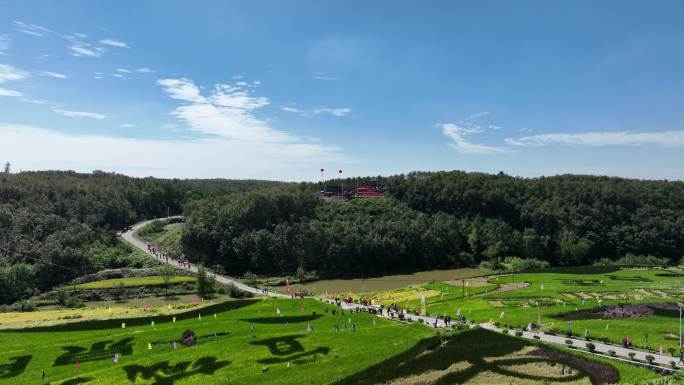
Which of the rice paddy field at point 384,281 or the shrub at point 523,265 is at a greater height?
the shrub at point 523,265

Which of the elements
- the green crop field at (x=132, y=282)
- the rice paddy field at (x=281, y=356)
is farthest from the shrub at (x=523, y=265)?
the green crop field at (x=132, y=282)

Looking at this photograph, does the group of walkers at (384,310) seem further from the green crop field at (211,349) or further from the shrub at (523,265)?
the shrub at (523,265)

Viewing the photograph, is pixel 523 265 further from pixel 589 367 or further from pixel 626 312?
pixel 589 367

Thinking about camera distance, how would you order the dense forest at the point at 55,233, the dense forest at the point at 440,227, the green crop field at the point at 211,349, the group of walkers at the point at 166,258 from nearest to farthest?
the green crop field at the point at 211,349, the dense forest at the point at 55,233, the group of walkers at the point at 166,258, the dense forest at the point at 440,227

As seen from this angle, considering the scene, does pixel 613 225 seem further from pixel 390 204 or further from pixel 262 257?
pixel 262 257

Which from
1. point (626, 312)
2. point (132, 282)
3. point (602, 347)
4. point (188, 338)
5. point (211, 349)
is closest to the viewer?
point (602, 347)

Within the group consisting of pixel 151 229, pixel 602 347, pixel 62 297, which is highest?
pixel 151 229

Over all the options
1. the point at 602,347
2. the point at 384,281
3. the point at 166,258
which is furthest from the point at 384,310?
the point at 166,258

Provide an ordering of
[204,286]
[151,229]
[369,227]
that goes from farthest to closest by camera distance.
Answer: [151,229] → [369,227] → [204,286]
